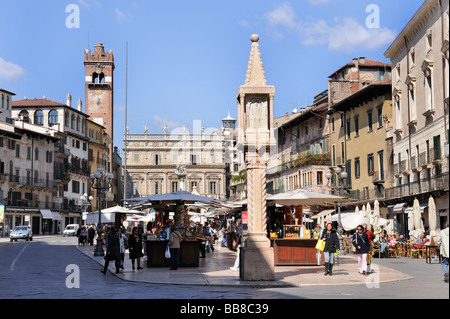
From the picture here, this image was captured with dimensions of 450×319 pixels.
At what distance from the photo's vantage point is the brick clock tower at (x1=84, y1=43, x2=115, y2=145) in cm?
10681

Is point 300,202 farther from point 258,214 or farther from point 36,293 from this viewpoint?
point 36,293

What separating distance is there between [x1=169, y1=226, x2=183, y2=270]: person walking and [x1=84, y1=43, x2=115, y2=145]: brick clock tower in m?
87.3

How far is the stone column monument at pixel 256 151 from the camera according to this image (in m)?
17.7

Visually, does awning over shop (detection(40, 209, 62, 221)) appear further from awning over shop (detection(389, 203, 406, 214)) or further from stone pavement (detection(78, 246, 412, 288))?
stone pavement (detection(78, 246, 412, 288))

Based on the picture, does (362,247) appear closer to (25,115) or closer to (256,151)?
(256,151)

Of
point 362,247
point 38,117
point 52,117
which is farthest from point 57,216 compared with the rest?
point 362,247

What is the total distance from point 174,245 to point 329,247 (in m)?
4.94

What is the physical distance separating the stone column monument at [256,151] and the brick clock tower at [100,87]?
90.1m

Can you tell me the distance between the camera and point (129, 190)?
12325 centimetres

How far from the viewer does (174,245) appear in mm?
21625

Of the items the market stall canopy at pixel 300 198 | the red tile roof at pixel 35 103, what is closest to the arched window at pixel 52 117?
the red tile roof at pixel 35 103

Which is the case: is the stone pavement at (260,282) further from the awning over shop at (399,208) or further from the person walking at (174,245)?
the awning over shop at (399,208)

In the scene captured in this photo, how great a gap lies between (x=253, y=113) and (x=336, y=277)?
5.01 m
